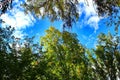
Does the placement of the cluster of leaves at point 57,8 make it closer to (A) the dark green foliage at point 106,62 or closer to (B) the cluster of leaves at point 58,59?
Result: (B) the cluster of leaves at point 58,59

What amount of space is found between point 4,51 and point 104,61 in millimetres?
23989

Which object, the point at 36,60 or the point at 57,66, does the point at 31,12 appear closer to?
the point at 36,60

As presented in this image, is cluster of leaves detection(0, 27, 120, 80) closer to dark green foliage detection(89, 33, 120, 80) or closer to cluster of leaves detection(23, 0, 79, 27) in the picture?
dark green foliage detection(89, 33, 120, 80)

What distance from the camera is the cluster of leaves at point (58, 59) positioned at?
3303 centimetres

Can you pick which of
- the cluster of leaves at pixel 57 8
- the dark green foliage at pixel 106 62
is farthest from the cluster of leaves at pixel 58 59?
the cluster of leaves at pixel 57 8

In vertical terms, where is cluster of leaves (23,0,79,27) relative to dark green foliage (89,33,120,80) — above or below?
below

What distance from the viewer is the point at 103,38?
5791 centimetres

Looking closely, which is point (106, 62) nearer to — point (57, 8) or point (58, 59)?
point (58, 59)

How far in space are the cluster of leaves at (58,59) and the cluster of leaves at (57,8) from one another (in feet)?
57.5

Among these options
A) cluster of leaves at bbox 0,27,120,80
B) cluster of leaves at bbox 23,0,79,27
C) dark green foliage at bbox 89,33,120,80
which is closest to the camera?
cluster of leaves at bbox 23,0,79,27

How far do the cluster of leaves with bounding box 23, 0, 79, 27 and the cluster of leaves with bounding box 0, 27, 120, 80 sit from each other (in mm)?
17527

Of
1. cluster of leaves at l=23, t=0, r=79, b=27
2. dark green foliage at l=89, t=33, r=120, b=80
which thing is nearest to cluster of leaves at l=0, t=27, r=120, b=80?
dark green foliage at l=89, t=33, r=120, b=80

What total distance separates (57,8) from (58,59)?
113 feet

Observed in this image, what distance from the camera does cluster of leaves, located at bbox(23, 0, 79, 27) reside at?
46.4ft
